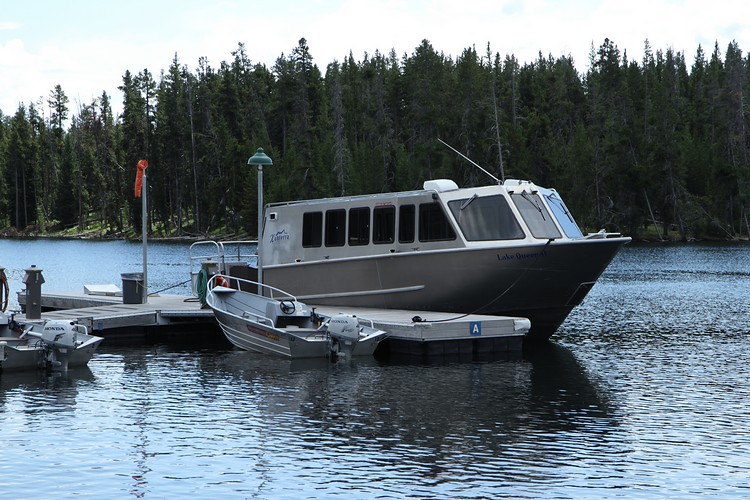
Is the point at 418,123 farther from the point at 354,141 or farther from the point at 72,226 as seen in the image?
the point at 72,226

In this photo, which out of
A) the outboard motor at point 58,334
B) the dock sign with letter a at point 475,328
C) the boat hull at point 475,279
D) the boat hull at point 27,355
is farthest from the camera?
the boat hull at point 475,279

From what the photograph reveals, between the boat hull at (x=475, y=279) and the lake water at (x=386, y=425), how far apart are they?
136 centimetres

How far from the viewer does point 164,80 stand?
11319 centimetres

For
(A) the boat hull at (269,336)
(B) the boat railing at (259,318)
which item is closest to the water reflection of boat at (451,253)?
(A) the boat hull at (269,336)

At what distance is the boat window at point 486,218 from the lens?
2181 centimetres

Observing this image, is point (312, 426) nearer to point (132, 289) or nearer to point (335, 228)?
Result: point (335, 228)

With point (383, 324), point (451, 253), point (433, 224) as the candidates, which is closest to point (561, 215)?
point (451, 253)

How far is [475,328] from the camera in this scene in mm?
20562

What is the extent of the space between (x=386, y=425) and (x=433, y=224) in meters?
8.73

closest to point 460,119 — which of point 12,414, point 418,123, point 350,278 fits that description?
point 418,123

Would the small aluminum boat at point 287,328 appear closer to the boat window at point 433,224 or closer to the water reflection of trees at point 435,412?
the water reflection of trees at point 435,412

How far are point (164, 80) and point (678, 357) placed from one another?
99.7m

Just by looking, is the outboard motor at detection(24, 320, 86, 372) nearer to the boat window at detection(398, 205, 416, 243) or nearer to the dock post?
the dock post

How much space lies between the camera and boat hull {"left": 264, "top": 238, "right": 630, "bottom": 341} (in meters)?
21.5
